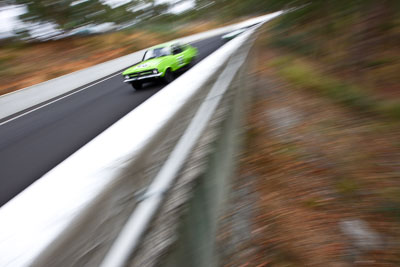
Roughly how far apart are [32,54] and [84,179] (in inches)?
903

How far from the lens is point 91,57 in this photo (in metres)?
23.6

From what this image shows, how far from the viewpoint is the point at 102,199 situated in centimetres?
138

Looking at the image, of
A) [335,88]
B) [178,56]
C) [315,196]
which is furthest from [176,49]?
[315,196]

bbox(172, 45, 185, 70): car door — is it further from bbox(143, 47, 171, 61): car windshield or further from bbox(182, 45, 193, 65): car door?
bbox(143, 47, 171, 61): car windshield

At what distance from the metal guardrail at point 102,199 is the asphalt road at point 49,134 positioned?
2.54 metres

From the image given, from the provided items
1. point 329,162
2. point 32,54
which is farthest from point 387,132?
point 32,54

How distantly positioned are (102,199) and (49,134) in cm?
607

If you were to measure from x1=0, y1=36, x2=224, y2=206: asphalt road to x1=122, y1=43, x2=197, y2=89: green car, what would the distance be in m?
0.44

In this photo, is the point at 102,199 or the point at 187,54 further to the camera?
the point at 187,54

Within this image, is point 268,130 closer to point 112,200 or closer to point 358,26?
point 112,200

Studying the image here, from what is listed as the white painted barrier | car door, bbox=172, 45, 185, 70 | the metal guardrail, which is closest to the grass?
the white painted barrier

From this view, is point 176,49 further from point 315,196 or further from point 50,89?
point 315,196

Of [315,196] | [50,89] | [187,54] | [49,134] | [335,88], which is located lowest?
[315,196]

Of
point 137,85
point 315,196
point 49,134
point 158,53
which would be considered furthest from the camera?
point 158,53
